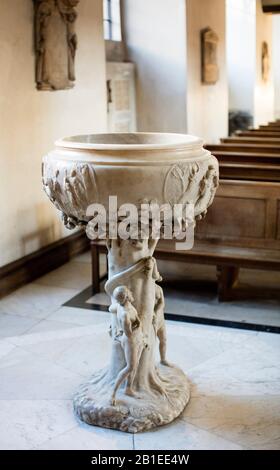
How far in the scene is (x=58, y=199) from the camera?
8.45ft

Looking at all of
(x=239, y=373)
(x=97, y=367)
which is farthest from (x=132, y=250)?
(x=239, y=373)

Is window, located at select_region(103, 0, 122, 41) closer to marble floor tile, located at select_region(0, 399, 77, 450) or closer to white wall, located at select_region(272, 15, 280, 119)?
marble floor tile, located at select_region(0, 399, 77, 450)

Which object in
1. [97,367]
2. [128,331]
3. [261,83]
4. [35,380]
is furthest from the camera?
[261,83]

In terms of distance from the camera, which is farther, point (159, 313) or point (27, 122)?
point (27, 122)

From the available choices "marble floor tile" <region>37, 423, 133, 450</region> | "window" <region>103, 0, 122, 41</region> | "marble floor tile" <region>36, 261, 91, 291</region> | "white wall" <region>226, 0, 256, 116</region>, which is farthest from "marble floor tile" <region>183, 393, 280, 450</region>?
"white wall" <region>226, 0, 256, 116</region>

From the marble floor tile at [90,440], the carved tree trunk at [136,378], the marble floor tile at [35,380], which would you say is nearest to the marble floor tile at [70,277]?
the marble floor tile at [35,380]

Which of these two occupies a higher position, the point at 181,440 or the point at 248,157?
the point at 248,157

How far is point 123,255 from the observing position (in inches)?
104

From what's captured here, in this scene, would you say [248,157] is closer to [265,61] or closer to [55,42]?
[55,42]

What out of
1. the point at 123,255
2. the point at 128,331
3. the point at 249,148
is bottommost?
the point at 128,331

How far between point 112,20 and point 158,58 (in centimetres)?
63

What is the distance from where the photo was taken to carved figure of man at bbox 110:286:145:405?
2.59 m
